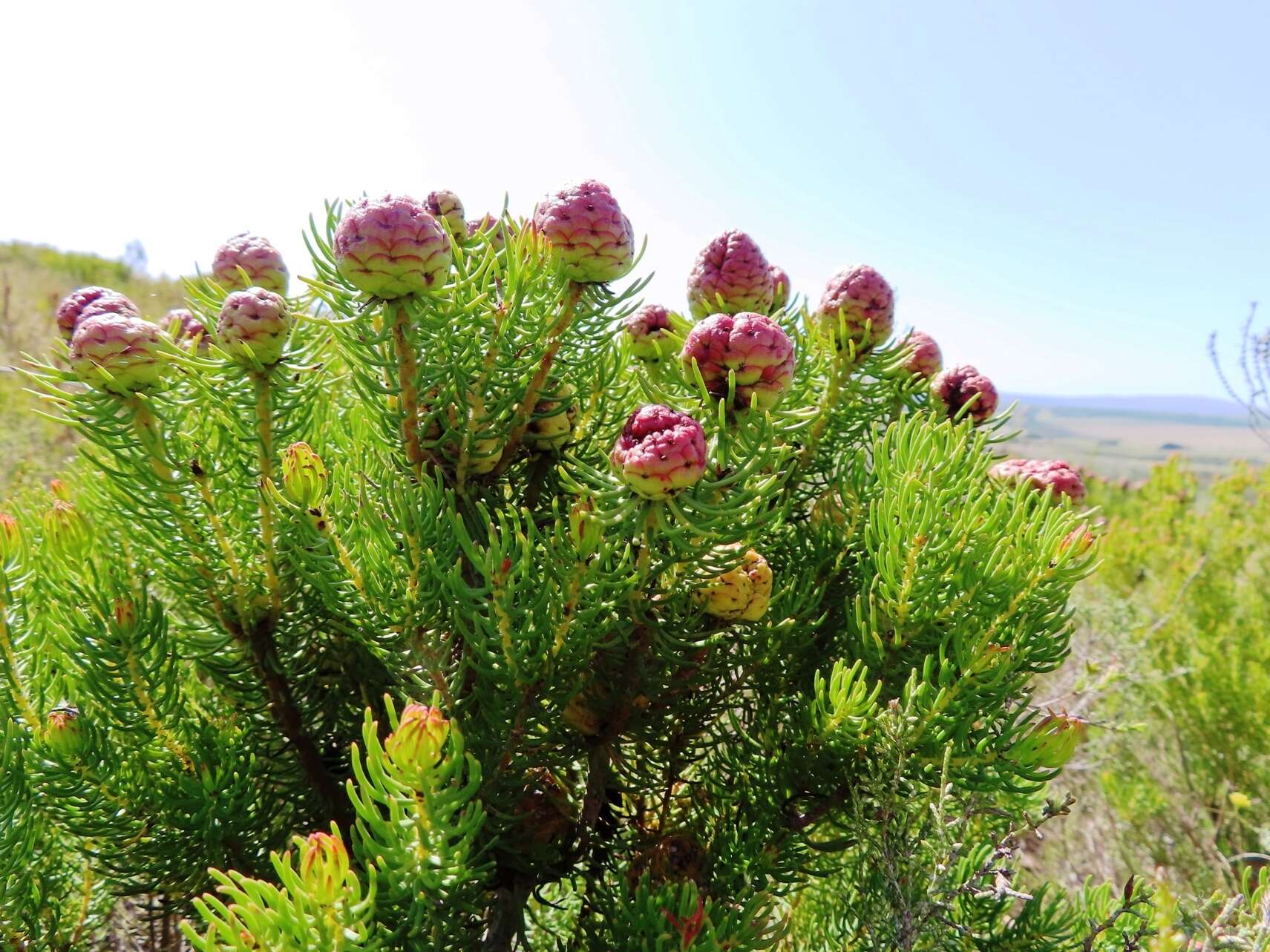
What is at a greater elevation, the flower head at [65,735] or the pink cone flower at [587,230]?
the pink cone flower at [587,230]

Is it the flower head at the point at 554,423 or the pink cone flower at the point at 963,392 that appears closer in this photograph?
the flower head at the point at 554,423

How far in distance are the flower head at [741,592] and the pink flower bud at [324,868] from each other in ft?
1.33

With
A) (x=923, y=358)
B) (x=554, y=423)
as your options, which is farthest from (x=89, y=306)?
(x=923, y=358)

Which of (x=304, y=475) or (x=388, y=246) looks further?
(x=304, y=475)

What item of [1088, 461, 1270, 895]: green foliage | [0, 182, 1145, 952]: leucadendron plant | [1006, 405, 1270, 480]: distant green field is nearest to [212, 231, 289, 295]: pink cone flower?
[0, 182, 1145, 952]: leucadendron plant

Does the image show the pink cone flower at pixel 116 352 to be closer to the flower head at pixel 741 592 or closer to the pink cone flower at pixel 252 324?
the pink cone flower at pixel 252 324

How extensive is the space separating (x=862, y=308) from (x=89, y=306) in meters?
0.87

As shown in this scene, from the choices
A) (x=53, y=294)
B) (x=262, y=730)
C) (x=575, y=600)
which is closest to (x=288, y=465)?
(x=575, y=600)

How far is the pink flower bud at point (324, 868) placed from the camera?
1.84 ft

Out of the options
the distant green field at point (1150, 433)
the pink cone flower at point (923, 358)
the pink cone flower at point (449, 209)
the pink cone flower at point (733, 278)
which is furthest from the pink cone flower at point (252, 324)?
the distant green field at point (1150, 433)

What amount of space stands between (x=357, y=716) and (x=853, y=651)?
632 millimetres

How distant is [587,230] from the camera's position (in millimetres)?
725

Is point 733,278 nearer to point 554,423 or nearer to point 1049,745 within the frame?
point 554,423

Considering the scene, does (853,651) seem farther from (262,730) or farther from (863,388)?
(262,730)
